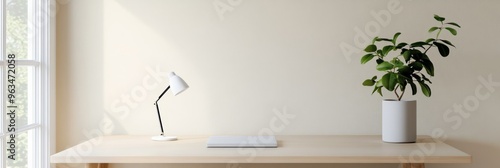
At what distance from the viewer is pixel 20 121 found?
3.05 metres

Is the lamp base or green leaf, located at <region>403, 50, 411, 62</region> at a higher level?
green leaf, located at <region>403, 50, 411, 62</region>

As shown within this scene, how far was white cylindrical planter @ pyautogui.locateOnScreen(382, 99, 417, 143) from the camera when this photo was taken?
305 cm

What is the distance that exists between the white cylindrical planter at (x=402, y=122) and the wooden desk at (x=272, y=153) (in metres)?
0.05

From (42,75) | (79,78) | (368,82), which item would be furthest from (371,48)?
(42,75)

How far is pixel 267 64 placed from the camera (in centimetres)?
340

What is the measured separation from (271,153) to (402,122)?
27.4 inches

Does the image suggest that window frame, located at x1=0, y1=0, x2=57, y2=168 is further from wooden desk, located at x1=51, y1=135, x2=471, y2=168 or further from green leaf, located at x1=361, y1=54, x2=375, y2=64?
green leaf, located at x1=361, y1=54, x2=375, y2=64

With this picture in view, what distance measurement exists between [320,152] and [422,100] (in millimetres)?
876

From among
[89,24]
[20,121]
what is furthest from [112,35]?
[20,121]

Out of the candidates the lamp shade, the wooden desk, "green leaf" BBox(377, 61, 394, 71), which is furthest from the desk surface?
"green leaf" BBox(377, 61, 394, 71)

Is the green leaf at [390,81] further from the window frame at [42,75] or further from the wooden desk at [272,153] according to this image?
the window frame at [42,75]

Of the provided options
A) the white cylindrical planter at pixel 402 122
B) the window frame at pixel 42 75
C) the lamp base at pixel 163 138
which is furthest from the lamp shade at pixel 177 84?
the white cylindrical planter at pixel 402 122

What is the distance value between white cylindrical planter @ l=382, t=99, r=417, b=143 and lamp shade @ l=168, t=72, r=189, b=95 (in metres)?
0.98

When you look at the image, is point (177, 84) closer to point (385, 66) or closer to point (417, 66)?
point (385, 66)
